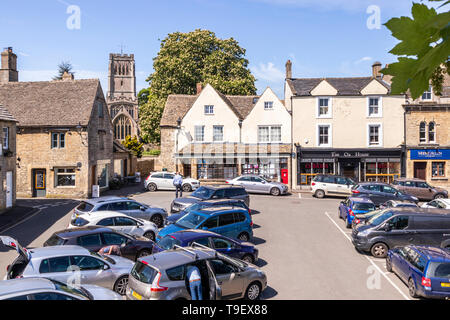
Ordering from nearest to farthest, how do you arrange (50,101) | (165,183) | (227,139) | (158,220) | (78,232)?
(78,232) < (158,220) < (50,101) < (165,183) < (227,139)

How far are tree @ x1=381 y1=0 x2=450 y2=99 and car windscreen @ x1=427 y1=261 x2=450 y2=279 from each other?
1066cm

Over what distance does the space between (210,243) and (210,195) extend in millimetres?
9280

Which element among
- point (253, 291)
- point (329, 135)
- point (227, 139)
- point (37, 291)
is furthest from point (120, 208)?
point (329, 135)

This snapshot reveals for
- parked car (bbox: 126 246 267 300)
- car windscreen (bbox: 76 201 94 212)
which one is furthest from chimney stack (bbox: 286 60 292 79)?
parked car (bbox: 126 246 267 300)

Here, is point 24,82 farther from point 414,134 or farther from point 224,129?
point 414,134

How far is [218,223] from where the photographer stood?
1598 cm

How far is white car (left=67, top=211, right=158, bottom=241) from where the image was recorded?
53.4 ft

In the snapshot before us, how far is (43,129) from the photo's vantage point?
30656mm

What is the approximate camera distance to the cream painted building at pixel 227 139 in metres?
36.3

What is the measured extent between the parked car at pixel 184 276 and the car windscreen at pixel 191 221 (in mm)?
4659

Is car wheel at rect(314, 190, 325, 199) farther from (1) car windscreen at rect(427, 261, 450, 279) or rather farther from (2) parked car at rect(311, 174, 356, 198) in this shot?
(1) car windscreen at rect(427, 261, 450, 279)

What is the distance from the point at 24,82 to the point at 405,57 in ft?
125

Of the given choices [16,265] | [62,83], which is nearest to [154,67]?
[62,83]

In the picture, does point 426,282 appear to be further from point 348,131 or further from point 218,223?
point 348,131
